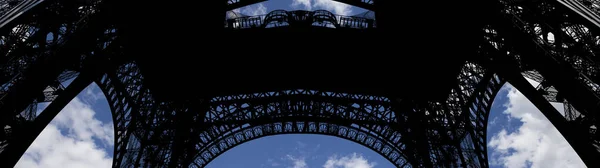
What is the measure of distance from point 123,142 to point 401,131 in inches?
623

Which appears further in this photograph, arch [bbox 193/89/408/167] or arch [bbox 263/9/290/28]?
arch [bbox 193/89/408/167]

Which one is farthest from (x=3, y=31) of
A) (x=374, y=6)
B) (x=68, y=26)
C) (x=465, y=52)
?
(x=465, y=52)

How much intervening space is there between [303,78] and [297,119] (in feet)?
10.3

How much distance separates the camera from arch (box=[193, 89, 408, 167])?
29.4m

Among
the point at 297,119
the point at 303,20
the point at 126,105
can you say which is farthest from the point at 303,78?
the point at 126,105

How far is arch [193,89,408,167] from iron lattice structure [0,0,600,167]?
0.25 feet

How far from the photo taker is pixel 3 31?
13031mm

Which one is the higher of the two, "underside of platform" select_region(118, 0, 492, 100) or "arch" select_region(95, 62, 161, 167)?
"underside of platform" select_region(118, 0, 492, 100)

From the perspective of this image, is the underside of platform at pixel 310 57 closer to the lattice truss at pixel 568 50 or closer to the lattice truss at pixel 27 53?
the lattice truss at pixel 568 50

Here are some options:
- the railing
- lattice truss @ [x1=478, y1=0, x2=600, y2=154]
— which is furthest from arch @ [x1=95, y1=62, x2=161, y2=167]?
lattice truss @ [x1=478, y1=0, x2=600, y2=154]

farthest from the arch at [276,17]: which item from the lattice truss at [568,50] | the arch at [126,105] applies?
the lattice truss at [568,50]

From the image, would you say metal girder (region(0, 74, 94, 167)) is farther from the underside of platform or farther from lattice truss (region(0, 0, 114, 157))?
the underside of platform

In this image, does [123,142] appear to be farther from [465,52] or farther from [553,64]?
[553,64]

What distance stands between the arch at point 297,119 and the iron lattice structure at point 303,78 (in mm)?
77
